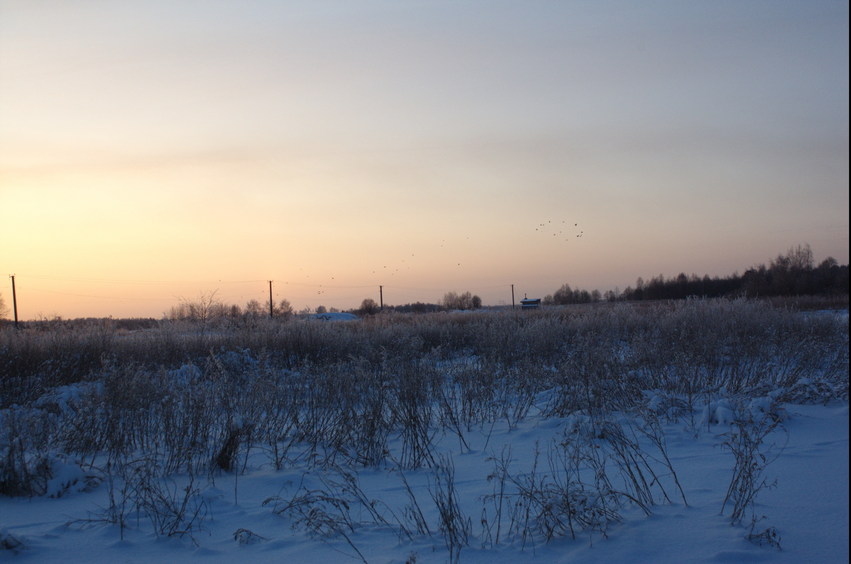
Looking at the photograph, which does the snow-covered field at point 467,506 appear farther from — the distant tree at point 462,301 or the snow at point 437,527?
the distant tree at point 462,301

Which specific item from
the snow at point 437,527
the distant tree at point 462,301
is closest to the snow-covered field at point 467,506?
the snow at point 437,527

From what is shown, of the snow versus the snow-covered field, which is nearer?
the snow

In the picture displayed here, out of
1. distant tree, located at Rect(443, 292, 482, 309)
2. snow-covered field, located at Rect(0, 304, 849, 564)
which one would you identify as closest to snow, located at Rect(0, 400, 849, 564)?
snow-covered field, located at Rect(0, 304, 849, 564)

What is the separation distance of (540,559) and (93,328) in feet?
50.9

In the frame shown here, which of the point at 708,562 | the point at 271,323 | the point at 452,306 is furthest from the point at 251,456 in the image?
the point at 452,306

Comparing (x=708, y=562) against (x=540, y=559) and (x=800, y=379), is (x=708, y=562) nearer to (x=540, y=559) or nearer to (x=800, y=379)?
(x=540, y=559)

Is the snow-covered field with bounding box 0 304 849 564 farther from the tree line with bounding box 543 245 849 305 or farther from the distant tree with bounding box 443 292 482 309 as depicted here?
the distant tree with bounding box 443 292 482 309

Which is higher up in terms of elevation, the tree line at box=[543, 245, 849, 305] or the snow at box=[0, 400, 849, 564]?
the tree line at box=[543, 245, 849, 305]

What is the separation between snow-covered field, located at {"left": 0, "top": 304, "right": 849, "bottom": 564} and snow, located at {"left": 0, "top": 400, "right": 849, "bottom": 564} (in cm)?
2

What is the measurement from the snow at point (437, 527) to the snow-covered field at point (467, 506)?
15 mm

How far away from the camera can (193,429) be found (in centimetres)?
629

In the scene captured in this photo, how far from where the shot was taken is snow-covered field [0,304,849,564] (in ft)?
12.4

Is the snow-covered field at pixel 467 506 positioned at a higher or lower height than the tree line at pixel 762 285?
lower

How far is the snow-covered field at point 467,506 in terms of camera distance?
3.77 metres
